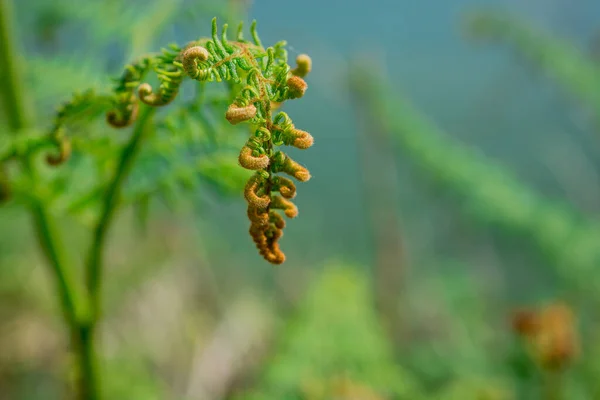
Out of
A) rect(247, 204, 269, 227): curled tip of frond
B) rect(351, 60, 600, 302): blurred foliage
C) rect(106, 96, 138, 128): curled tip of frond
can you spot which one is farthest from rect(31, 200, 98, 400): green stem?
rect(351, 60, 600, 302): blurred foliage

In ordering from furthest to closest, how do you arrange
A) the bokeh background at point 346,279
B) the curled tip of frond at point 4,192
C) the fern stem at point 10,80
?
the bokeh background at point 346,279 → the fern stem at point 10,80 → the curled tip of frond at point 4,192

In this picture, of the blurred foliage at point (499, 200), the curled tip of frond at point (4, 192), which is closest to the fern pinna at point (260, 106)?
the curled tip of frond at point (4, 192)

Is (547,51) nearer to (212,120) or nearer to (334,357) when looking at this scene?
(334,357)

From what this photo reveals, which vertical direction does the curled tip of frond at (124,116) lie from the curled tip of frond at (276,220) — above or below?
above

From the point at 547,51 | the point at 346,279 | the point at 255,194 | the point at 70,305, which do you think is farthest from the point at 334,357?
the point at 547,51

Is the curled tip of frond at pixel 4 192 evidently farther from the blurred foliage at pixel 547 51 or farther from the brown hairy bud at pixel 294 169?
the blurred foliage at pixel 547 51

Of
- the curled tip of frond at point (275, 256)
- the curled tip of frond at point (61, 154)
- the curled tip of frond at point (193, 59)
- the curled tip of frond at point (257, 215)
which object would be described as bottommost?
the curled tip of frond at point (275, 256)
